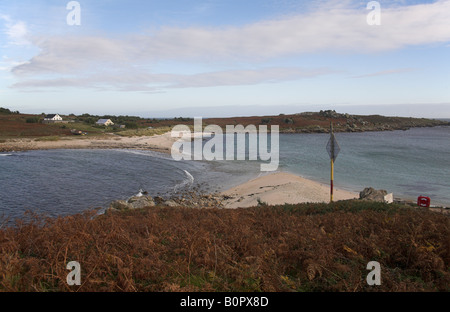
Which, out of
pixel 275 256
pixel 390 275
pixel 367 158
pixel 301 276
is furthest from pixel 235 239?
pixel 367 158

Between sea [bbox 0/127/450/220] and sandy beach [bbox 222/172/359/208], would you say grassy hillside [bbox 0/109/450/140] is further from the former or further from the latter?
sandy beach [bbox 222/172/359/208]

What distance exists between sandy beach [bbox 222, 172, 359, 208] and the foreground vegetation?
11.1 meters

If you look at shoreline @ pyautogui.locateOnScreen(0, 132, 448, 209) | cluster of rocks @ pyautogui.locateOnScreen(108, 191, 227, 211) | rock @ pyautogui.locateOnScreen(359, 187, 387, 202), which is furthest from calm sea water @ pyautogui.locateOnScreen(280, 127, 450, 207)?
cluster of rocks @ pyautogui.locateOnScreen(108, 191, 227, 211)

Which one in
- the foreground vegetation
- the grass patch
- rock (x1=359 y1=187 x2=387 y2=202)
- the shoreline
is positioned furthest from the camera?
the grass patch

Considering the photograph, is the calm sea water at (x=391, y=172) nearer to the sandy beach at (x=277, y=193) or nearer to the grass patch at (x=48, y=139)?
the sandy beach at (x=277, y=193)

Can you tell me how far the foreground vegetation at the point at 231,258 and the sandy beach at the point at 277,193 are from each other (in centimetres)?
1110

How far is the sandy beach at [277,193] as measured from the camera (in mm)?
19500

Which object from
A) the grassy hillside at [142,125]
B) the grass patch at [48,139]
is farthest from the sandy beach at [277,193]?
the grassy hillside at [142,125]

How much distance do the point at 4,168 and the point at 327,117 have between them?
12719cm

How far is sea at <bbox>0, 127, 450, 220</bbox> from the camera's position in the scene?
19984mm

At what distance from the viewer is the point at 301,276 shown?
17.3 feet

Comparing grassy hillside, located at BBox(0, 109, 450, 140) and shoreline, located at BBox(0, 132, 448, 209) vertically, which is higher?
grassy hillside, located at BBox(0, 109, 450, 140)

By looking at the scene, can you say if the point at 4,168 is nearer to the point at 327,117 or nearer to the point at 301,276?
the point at 301,276
